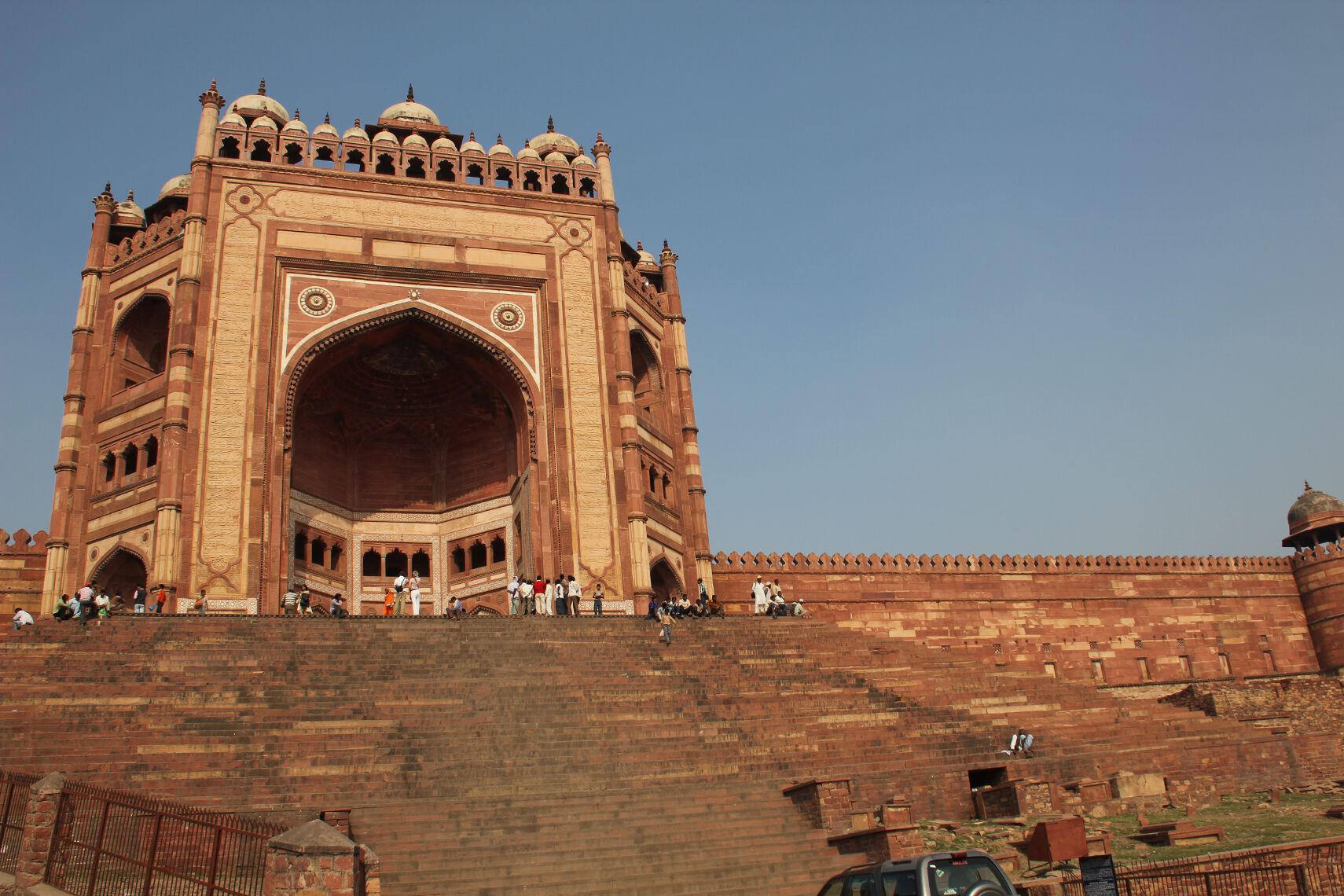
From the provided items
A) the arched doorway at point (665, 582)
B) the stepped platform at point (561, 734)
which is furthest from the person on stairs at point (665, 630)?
the arched doorway at point (665, 582)

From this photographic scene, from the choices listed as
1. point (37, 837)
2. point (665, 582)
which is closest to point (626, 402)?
point (665, 582)

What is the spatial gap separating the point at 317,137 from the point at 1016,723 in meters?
19.9

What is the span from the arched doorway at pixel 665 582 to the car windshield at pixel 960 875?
19.5 metres

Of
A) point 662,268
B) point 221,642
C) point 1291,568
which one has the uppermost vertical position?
point 662,268

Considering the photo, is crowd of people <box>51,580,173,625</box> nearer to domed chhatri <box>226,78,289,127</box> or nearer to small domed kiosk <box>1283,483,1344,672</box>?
domed chhatri <box>226,78,289,127</box>

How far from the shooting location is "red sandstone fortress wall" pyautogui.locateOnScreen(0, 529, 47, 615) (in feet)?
80.4

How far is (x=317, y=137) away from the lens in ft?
90.3

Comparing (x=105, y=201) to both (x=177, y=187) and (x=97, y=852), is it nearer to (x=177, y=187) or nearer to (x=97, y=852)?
(x=177, y=187)

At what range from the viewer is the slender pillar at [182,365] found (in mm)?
22656

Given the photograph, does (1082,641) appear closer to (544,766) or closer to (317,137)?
(544,766)

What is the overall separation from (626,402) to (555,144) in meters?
8.14

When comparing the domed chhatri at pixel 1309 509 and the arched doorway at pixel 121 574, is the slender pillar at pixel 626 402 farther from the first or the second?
the domed chhatri at pixel 1309 509

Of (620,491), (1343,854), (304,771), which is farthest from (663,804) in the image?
(620,491)

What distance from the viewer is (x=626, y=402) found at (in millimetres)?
27094
